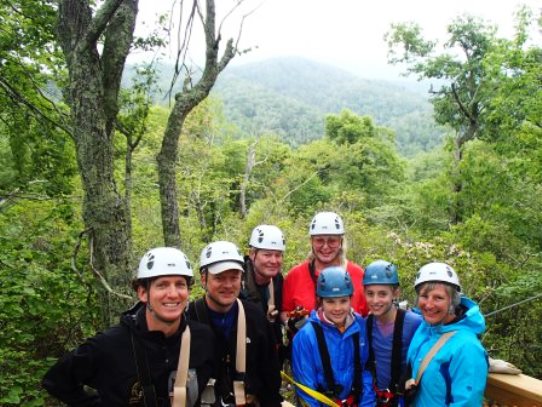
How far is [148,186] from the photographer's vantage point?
663 inches

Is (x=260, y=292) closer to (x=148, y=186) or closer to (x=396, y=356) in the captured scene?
(x=396, y=356)

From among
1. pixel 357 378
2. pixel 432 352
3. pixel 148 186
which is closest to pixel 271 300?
pixel 357 378

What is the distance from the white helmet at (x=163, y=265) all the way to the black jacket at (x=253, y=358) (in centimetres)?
50

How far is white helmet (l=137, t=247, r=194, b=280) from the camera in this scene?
2771mm

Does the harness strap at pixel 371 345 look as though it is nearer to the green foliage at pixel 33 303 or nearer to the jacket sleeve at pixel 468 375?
the jacket sleeve at pixel 468 375

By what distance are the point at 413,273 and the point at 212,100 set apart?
84.3 feet

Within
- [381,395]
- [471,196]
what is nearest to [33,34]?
[381,395]

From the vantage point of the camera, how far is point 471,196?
60.7 ft

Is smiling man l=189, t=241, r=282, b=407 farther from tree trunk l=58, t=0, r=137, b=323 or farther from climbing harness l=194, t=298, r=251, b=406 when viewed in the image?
tree trunk l=58, t=0, r=137, b=323

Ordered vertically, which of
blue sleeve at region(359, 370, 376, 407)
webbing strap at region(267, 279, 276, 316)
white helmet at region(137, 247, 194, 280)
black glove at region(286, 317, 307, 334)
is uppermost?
white helmet at region(137, 247, 194, 280)

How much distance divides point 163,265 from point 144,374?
0.60m

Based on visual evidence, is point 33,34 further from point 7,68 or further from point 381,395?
point 381,395

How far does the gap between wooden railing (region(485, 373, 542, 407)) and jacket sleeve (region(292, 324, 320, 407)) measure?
121 cm

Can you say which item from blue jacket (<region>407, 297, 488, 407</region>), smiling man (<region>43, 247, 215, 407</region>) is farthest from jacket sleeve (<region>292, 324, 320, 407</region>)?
smiling man (<region>43, 247, 215, 407</region>)
